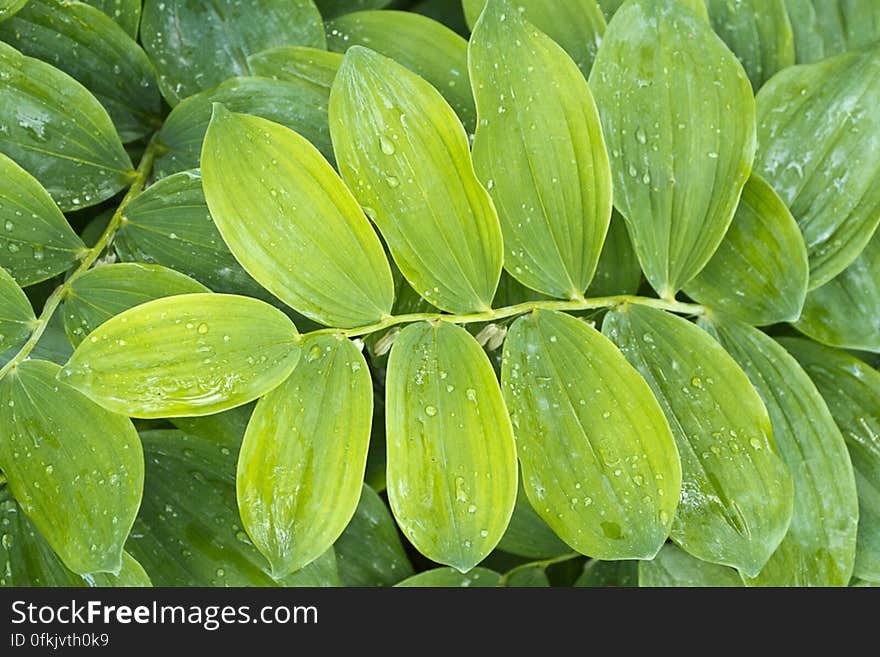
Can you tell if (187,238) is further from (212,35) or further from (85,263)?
(212,35)

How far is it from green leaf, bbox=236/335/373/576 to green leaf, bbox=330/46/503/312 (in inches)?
4.0

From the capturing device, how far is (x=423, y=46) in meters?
0.66

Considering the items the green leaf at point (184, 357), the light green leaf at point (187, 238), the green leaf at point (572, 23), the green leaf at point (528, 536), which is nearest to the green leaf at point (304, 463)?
the green leaf at point (184, 357)

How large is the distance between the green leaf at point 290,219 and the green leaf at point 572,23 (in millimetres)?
243

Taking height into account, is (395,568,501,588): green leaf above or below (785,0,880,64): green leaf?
below

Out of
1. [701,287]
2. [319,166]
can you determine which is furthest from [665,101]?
[319,166]

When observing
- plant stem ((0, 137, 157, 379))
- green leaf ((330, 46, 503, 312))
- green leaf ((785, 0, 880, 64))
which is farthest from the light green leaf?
green leaf ((785, 0, 880, 64))

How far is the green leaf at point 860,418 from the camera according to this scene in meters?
0.61

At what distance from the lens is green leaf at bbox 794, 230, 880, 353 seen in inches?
24.9

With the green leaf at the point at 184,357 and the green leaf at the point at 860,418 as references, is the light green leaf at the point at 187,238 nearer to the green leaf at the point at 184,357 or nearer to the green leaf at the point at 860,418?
the green leaf at the point at 184,357

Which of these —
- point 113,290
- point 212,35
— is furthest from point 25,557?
point 212,35

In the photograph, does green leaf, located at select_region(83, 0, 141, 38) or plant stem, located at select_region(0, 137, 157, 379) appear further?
green leaf, located at select_region(83, 0, 141, 38)

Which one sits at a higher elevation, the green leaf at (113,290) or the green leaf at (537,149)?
the green leaf at (537,149)

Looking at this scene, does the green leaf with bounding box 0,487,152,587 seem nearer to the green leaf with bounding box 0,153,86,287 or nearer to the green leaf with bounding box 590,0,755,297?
the green leaf with bounding box 0,153,86,287
